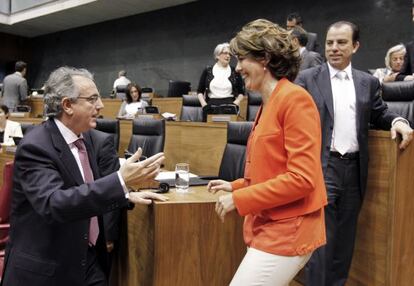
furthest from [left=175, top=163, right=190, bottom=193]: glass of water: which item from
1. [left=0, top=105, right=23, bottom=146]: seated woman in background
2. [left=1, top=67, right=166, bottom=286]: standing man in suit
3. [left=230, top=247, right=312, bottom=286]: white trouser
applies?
[left=0, top=105, right=23, bottom=146]: seated woman in background

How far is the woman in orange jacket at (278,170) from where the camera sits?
109 cm

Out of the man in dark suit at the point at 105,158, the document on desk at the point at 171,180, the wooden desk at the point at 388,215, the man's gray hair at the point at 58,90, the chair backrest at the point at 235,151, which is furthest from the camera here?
the chair backrest at the point at 235,151

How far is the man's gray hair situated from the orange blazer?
1.97 feet

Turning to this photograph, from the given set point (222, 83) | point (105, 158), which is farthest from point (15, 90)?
point (105, 158)

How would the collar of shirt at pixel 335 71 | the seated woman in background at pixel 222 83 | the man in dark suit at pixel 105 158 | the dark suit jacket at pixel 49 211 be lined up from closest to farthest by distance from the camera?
1. the dark suit jacket at pixel 49 211
2. the man in dark suit at pixel 105 158
3. the collar of shirt at pixel 335 71
4. the seated woman in background at pixel 222 83

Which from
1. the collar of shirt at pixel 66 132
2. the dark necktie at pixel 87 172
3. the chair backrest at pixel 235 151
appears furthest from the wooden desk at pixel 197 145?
the collar of shirt at pixel 66 132

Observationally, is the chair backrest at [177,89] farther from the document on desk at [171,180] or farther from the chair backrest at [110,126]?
the document on desk at [171,180]

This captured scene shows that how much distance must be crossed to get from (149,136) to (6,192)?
170 centimetres

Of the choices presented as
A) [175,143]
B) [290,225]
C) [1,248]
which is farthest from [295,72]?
[175,143]

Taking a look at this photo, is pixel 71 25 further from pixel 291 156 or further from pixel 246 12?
pixel 291 156

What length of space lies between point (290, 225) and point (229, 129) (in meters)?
1.71

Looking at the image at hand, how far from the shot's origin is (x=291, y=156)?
42.5 inches

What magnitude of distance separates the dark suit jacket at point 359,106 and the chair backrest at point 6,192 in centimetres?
121

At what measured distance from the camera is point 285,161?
112cm
